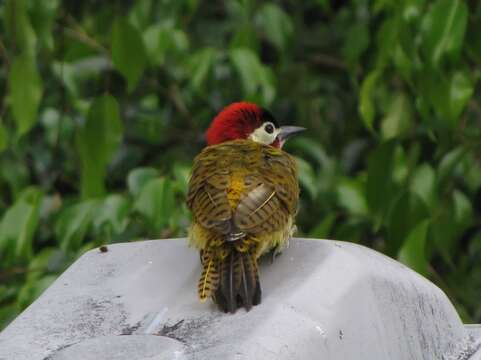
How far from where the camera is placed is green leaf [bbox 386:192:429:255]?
420cm

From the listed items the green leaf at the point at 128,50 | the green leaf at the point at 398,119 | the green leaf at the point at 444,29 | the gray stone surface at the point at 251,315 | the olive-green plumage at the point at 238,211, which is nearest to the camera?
the gray stone surface at the point at 251,315

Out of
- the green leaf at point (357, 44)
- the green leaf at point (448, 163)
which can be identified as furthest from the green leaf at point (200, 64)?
the green leaf at point (448, 163)

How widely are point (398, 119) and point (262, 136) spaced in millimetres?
724

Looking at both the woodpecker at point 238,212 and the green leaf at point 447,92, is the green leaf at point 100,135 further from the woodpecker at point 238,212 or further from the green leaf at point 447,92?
the green leaf at point 447,92

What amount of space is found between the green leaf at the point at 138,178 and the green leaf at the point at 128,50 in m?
0.30


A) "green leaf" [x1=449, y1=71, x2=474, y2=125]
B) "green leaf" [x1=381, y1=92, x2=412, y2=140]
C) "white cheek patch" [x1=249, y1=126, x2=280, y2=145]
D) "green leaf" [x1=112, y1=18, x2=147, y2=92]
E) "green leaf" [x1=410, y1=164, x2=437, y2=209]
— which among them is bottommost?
"green leaf" [x1=410, y1=164, x2=437, y2=209]

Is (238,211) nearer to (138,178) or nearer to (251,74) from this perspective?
(138,178)

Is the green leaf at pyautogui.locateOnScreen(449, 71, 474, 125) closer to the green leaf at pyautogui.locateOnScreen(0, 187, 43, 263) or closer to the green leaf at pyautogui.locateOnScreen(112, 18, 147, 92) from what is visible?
the green leaf at pyautogui.locateOnScreen(112, 18, 147, 92)

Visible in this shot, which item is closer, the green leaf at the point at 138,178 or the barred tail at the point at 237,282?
the barred tail at the point at 237,282

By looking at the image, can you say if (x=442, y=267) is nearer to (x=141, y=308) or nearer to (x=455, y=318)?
(x=455, y=318)

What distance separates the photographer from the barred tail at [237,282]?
2.64 meters

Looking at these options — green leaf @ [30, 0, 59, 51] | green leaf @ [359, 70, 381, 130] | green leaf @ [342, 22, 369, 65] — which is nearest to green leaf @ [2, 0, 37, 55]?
green leaf @ [30, 0, 59, 51]

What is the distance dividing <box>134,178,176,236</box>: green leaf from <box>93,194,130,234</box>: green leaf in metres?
0.09

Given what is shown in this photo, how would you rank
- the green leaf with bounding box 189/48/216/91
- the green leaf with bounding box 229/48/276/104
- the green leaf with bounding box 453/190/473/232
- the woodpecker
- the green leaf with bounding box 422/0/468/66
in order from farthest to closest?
the green leaf with bounding box 189/48/216/91 → the green leaf with bounding box 229/48/276/104 → the green leaf with bounding box 453/190/473/232 → the green leaf with bounding box 422/0/468/66 → the woodpecker
